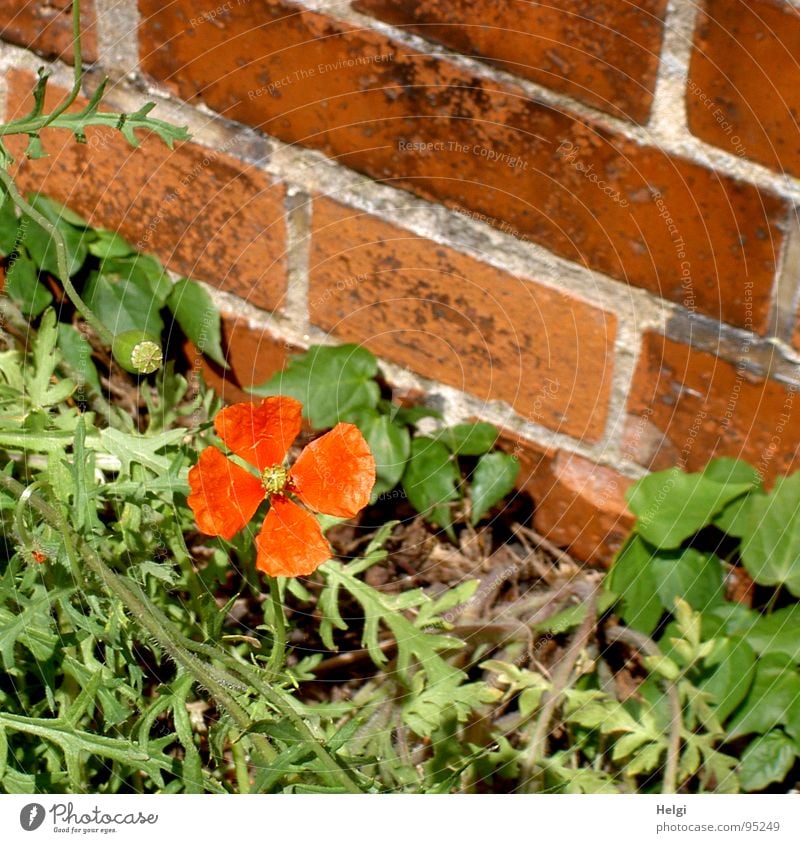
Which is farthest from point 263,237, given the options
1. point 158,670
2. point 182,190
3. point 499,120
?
point 158,670

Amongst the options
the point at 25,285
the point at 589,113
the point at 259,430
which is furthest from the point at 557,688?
the point at 25,285

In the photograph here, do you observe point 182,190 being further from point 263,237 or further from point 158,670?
point 158,670

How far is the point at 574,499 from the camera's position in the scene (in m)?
0.89

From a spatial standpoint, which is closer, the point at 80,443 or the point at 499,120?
the point at 80,443

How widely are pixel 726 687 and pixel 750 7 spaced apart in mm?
441

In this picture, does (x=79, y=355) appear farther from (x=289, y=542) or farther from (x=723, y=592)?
(x=723, y=592)

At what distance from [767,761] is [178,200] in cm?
58

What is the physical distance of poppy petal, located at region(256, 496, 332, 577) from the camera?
0.67 meters

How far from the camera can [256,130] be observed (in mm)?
813

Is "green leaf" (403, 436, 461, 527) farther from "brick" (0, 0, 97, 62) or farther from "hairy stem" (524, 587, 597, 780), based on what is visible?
"brick" (0, 0, 97, 62)

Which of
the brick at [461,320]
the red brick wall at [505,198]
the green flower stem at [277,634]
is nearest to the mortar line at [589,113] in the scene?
the red brick wall at [505,198]

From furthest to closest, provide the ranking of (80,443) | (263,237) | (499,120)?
1. (263,237)
2. (499,120)
3. (80,443)
